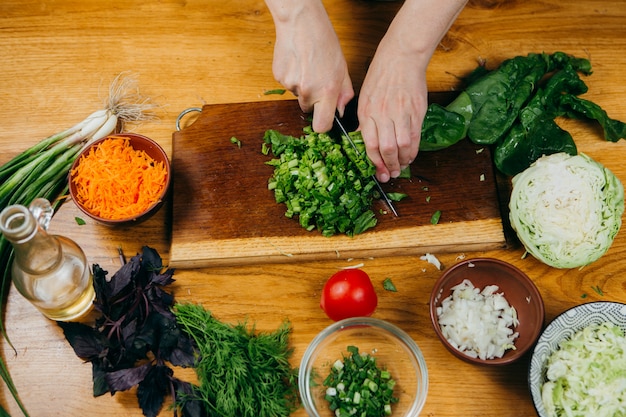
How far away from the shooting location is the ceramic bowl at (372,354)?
2.06m

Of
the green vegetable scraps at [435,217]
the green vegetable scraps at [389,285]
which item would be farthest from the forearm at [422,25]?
the green vegetable scraps at [389,285]

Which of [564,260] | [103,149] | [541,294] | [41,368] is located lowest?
[41,368]

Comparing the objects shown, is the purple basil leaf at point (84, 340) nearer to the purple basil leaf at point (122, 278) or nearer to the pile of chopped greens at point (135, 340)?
the pile of chopped greens at point (135, 340)

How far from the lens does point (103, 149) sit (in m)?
2.19

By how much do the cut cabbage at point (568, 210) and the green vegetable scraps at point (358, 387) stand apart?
28.7 inches

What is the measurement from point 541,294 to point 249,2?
1711 millimetres

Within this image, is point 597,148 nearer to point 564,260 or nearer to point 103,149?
point 564,260

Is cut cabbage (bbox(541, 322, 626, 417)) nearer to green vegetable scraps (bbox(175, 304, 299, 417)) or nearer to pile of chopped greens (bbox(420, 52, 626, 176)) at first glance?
pile of chopped greens (bbox(420, 52, 626, 176))

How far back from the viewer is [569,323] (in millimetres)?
2031

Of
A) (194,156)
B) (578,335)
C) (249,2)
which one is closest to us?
(578,335)

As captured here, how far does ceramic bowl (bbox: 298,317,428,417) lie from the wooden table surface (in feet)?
0.28

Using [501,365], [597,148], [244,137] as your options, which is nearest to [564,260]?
[501,365]

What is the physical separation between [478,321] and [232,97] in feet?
4.30

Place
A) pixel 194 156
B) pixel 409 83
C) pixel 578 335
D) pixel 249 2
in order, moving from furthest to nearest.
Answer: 1. pixel 249 2
2. pixel 194 156
3. pixel 409 83
4. pixel 578 335
